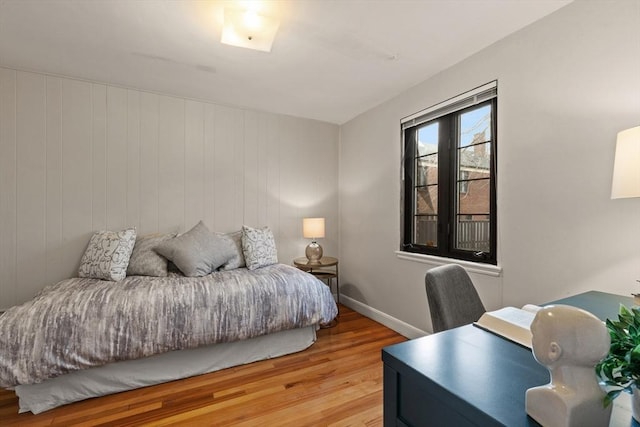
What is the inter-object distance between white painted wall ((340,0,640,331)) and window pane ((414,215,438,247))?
57 cm

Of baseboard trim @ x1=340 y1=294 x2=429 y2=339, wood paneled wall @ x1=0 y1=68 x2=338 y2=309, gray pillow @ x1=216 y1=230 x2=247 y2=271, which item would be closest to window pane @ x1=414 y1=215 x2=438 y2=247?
baseboard trim @ x1=340 y1=294 x2=429 y2=339

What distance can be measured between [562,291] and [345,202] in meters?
2.50

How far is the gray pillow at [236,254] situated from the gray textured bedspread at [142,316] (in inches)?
7.5

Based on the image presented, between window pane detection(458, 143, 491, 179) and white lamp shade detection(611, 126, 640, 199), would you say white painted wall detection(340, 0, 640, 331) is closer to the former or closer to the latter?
window pane detection(458, 143, 491, 179)

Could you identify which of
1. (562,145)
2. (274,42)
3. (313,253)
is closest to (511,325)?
(562,145)

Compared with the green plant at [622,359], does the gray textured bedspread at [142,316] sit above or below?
below

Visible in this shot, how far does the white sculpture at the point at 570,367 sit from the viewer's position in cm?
52

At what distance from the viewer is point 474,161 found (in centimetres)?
235

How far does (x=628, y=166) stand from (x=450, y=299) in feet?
2.88

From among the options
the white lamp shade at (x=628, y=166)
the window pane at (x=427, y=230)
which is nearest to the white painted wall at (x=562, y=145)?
the white lamp shade at (x=628, y=166)

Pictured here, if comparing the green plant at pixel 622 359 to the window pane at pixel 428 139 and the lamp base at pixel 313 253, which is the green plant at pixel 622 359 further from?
the lamp base at pixel 313 253

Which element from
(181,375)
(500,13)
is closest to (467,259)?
(500,13)

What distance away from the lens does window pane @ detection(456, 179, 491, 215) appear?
224 cm

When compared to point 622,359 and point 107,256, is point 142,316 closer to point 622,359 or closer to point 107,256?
point 107,256
